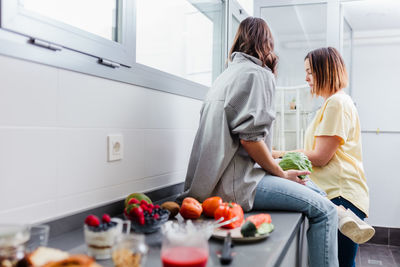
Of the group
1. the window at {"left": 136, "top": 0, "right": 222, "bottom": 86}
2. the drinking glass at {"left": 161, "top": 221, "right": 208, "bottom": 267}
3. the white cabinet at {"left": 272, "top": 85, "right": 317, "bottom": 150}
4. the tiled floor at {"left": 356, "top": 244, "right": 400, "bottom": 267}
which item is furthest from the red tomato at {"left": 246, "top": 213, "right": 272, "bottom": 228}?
the tiled floor at {"left": 356, "top": 244, "right": 400, "bottom": 267}

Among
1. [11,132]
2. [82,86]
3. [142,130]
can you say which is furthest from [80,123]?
[142,130]

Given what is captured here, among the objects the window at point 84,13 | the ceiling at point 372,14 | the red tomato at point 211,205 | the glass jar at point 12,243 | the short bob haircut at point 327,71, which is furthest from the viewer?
the ceiling at point 372,14

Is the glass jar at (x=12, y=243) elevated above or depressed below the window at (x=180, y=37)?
below

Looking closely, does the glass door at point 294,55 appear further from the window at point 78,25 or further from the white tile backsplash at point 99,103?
the window at point 78,25

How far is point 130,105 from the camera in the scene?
1415 mm

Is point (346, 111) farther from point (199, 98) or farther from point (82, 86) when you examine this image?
point (82, 86)

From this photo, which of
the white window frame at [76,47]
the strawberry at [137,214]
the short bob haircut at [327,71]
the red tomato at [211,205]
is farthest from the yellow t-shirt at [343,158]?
the strawberry at [137,214]

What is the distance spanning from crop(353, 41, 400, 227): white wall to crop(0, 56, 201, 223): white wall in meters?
3.11

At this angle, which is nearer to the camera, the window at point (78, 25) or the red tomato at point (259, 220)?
the window at point (78, 25)

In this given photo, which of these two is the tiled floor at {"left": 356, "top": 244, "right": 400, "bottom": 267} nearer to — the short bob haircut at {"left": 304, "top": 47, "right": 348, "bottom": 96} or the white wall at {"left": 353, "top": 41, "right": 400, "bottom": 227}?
the white wall at {"left": 353, "top": 41, "right": 400, "bottom": 227}

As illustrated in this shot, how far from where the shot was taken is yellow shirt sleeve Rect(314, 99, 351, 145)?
1.96 meters

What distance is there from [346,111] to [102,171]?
1370 mm

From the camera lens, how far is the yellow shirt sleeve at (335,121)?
1964mm

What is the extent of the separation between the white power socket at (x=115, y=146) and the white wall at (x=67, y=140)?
0.08 ft
